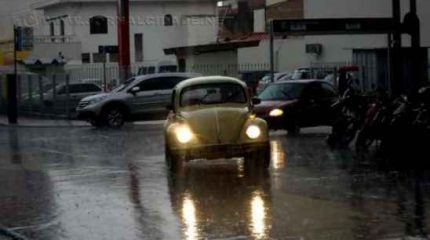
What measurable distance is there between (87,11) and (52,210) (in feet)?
199

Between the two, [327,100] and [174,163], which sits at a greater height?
[327,100]

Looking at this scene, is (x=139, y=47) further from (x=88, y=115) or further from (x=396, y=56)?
(x=396, y=56)

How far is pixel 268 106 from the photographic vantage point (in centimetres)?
2320

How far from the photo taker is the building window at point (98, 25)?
71062 millimetres

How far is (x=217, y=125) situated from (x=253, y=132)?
636mm

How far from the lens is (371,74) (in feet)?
99.0

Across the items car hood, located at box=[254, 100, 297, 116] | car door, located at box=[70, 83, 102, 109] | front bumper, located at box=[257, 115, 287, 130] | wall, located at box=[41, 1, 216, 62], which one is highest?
wall, located at box=[41, 1, 216, 62]

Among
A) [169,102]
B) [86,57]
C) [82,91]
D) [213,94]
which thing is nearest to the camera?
[213,94]

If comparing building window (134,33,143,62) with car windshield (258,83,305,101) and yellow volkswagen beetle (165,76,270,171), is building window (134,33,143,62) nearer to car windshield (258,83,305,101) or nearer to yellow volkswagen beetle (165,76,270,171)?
car windshield (258,83,305,101)

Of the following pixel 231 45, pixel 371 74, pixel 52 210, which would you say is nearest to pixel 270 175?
pixel 52 210

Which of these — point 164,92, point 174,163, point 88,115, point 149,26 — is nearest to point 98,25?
point 149,26

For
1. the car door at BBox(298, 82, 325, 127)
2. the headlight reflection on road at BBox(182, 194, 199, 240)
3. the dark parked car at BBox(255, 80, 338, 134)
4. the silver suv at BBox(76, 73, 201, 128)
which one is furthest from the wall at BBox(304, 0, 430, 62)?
the headlight reflection on road at BBox(182, 194, 199, 240)

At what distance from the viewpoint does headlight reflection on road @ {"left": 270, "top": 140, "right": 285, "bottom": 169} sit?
1641cm

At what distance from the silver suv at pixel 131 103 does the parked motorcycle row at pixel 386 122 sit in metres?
11.5
